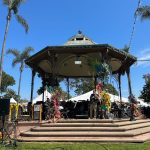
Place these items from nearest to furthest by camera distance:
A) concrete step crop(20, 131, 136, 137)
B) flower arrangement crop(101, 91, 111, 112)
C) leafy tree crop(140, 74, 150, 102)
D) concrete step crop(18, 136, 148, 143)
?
concrete step crop(18, 136, 148, 143)
concrete step crop(20, 131, 136, 137)
flower arrangement crop(101, 91, 111, 112)
leafy tree crop(140, 74, 150, 102)

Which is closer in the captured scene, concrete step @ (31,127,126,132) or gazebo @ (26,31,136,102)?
concrete step @ (31,127,126,132)

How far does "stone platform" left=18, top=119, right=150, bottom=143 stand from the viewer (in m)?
13.8

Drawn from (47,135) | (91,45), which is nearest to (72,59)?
(91,45)

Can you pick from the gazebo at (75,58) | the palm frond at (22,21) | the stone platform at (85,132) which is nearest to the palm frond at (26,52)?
the palm frond at (22,21)

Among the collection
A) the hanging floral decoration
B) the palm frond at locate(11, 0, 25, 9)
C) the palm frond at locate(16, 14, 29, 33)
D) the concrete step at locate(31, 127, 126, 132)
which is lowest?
the concrete step at locate(31, 127, 126, 132)

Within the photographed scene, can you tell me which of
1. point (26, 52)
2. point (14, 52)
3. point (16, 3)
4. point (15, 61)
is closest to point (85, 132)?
point (16, 3)

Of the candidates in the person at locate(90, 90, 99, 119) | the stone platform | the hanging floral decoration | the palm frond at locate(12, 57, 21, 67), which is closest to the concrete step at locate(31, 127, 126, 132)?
the stone platform

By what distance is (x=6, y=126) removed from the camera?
14.6m

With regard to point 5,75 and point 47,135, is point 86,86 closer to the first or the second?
point 5,75

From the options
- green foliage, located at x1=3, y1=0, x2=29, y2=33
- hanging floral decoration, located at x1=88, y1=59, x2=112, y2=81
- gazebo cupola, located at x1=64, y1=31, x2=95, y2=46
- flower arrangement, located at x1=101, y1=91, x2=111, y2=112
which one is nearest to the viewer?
flower arrangement, located at x1=101, y1=91, x2=111, y2=112

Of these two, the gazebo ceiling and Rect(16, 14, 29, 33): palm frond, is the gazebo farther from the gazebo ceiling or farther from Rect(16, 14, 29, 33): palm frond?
Rect(16, 14, 29, 33): palm frond

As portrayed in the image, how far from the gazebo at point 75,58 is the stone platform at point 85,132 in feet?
18.6

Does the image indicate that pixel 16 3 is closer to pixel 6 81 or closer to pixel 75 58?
pixel 75 58

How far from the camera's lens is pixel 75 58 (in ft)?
84.5
